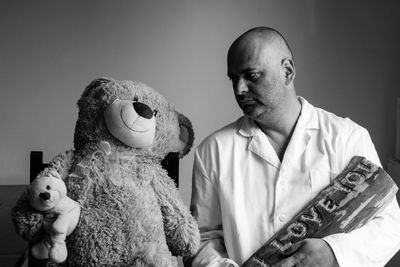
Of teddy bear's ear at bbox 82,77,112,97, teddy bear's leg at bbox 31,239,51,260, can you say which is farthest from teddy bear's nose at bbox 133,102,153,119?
teddy bear's leg at bbox 31,239,51,260

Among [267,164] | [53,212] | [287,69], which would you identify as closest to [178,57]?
[287,69]

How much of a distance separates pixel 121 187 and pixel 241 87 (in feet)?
1.69

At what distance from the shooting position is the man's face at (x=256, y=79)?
51.6 inches

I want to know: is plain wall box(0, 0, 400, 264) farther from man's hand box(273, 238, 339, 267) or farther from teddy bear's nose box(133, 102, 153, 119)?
teddy bear's nose box(133, 102, 153, 119)

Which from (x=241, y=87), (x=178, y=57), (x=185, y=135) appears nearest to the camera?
(x=185, y=135)

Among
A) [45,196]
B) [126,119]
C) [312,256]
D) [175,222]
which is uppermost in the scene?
[126,119]

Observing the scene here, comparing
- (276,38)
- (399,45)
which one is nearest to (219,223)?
(276,38)

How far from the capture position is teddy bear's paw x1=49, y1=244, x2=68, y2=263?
0.85m

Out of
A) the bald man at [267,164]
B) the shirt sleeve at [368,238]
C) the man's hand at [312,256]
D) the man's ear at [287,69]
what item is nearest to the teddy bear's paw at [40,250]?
the bald man at [267,164]

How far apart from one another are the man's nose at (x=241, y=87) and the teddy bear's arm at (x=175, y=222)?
39 centimetres

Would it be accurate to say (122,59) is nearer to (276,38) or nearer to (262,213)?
(276,38)

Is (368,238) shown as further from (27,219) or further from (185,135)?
(27,219)

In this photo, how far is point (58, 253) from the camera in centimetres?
85

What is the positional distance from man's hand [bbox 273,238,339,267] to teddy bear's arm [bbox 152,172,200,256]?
0.90 feet
